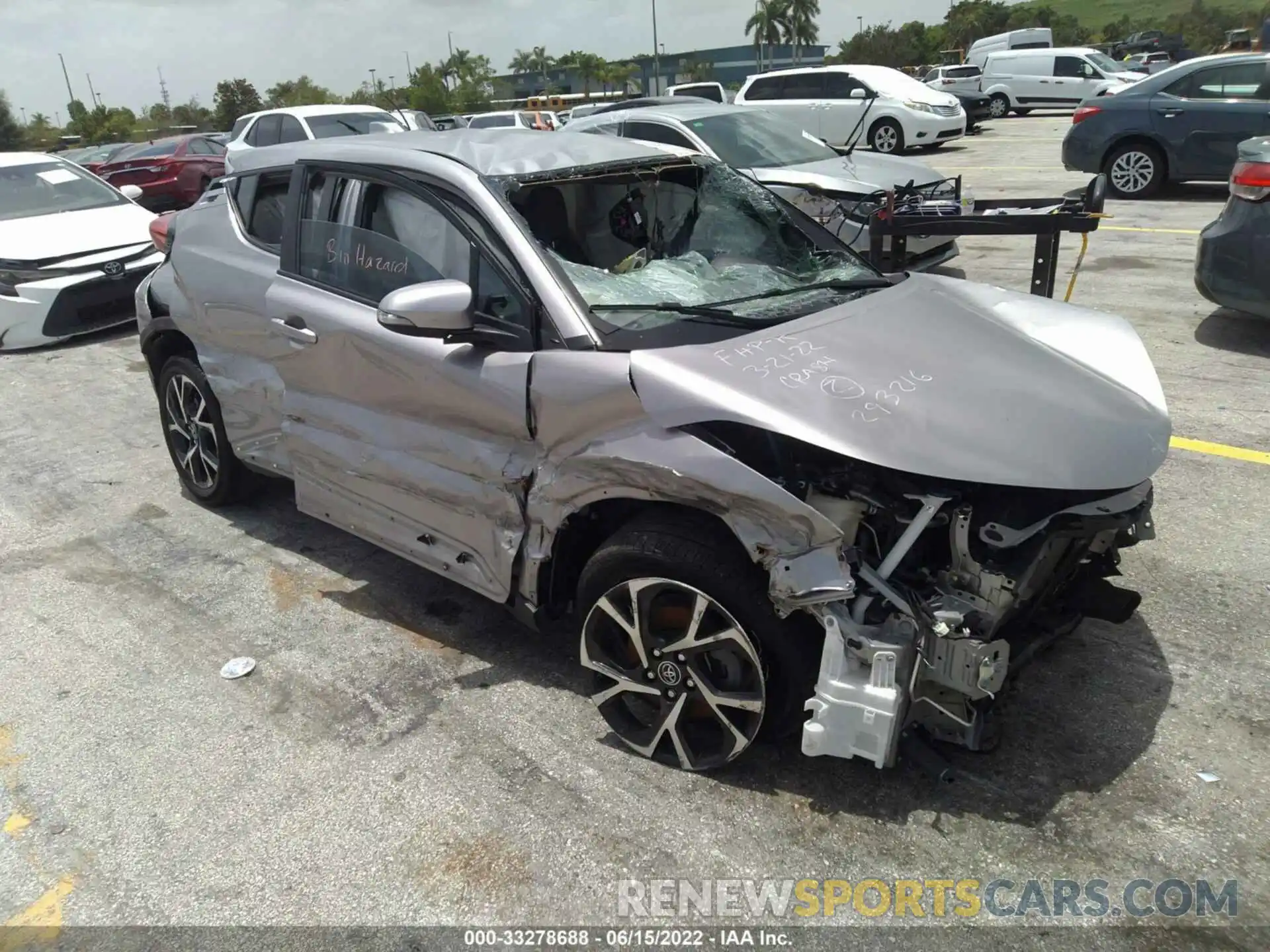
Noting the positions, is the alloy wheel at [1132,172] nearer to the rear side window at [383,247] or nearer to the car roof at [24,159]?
the rear side window at [383,247]

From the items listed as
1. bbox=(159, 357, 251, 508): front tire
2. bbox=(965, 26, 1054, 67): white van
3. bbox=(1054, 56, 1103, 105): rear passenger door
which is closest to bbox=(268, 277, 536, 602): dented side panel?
bbox=(159, 357, 251, 508): front tire

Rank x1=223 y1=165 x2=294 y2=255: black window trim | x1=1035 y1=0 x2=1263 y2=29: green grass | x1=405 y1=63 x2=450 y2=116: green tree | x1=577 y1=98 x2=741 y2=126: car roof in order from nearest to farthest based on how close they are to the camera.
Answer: x1=223 y1=165 x2=294 y2=255: black window trim → x1=577 y1=98 x2=741 y2=126: car roof → x1=405 y1=63 x2=450 y2=116: green tree → x1=1035 y1=0 x2=1263 y2=29: green grass

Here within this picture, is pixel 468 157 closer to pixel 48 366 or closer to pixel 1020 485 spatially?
pixel 1020 485

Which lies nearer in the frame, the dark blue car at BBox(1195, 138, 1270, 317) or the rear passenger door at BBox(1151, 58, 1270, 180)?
the dark blue car at BBox(1195, 138, 1270, 317)

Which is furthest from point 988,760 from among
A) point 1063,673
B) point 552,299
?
point 552,299

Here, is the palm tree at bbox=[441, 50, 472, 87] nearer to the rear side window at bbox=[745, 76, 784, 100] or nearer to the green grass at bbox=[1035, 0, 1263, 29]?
the rear side window at bbox=[745, 76, 784, 100]

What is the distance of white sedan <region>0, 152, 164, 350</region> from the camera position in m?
→ 8.62

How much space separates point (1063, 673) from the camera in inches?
128

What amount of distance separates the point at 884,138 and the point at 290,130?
38.7 feet

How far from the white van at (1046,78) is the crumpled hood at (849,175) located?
1902cm

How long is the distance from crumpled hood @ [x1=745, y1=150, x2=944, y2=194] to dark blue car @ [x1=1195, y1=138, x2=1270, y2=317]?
243 centimetres

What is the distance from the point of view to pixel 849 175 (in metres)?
8.42

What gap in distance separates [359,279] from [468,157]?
2.11 feet

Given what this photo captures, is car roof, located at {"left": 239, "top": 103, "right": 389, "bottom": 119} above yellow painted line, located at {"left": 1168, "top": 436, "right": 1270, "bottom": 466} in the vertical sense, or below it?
above
